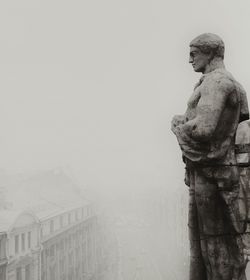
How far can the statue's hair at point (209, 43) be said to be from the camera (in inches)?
200

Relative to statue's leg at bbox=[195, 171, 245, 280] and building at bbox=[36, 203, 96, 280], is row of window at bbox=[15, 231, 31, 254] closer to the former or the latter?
building at bbox=[36, 203, 96, 280]

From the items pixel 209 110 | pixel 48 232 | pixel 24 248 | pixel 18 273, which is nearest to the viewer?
pixel 209 110

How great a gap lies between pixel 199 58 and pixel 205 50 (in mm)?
125

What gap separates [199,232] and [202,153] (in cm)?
97

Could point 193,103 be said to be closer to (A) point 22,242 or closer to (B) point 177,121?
(B) point 177,121

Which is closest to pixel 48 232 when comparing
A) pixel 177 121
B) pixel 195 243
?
pixel 195 243

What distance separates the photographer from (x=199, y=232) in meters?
5.13

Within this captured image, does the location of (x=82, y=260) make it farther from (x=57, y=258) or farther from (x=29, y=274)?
A: (x=29, y=274)

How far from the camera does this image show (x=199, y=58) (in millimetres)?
5203

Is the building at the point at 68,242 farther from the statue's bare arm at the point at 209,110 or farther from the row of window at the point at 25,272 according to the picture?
the statue's bare arm at the point at 209,110

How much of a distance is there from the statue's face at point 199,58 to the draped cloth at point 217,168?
0.22 m

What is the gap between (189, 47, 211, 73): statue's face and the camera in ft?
17.0

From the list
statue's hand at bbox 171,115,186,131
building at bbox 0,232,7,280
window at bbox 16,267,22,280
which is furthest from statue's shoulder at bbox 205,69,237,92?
window at bbox 16,267,22,280

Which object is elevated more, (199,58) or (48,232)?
(199,58)
